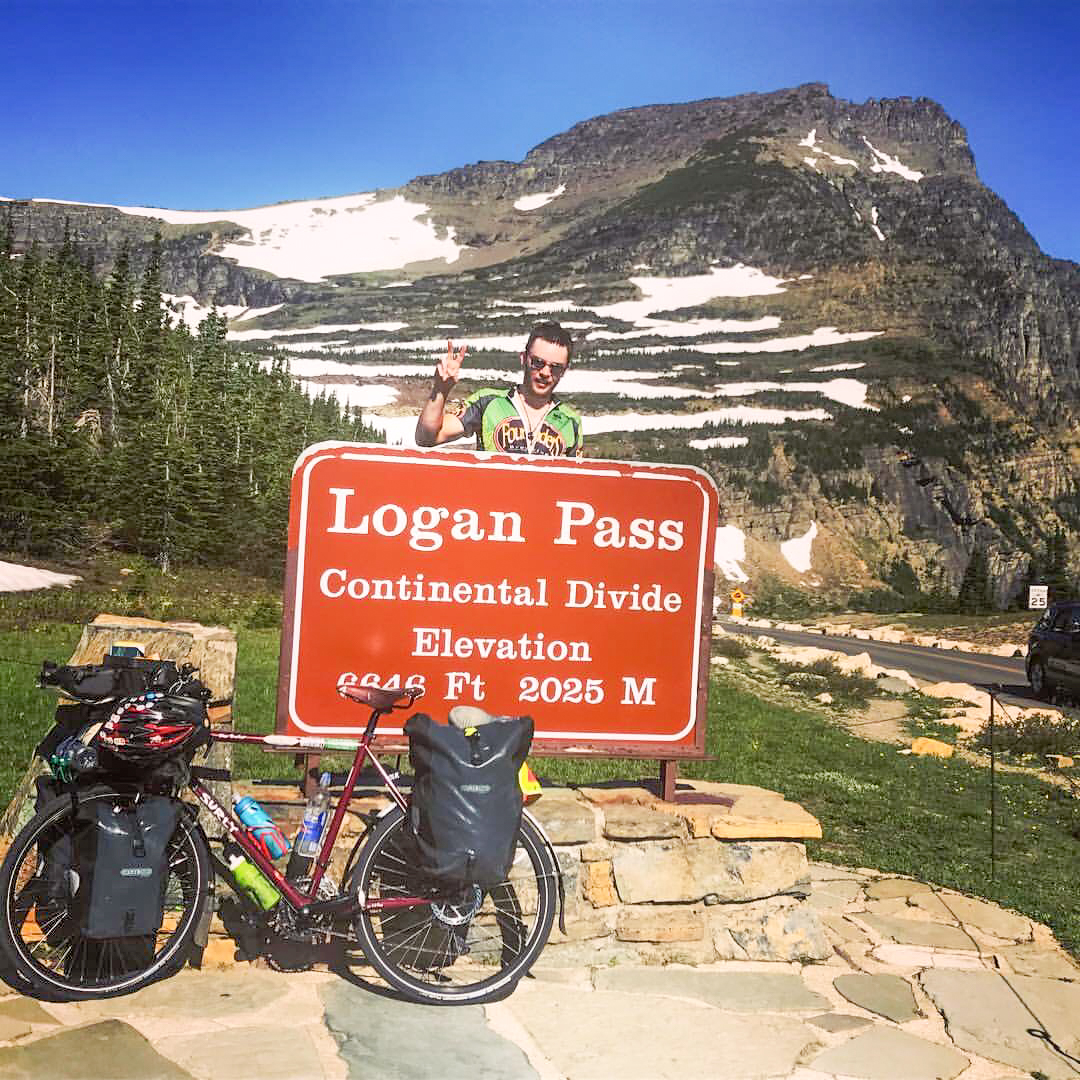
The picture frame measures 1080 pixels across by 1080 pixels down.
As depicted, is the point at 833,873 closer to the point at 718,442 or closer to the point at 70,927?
the point at 70,927

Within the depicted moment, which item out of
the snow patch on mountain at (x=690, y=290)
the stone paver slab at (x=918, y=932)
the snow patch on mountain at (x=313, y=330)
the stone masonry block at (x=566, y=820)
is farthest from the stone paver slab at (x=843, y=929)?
the snow patch on mountain at (x=690, y=290)

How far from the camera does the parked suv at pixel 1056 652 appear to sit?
18109 mm

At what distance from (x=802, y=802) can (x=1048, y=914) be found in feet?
10.8

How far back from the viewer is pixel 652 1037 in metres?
3.94

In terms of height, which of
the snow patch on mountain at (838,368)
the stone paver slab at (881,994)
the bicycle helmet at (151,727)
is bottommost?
the stone paver slab at (881,994)

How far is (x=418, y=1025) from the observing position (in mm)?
3881

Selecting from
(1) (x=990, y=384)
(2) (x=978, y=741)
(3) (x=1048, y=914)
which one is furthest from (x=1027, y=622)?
(1) (x=990, y=384)

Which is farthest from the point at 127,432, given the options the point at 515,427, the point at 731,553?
the point at 515,427

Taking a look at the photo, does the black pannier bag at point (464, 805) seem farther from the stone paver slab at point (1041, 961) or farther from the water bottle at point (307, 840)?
the stone paver slab at point (1041, 961)

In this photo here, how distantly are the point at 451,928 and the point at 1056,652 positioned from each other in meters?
17.3

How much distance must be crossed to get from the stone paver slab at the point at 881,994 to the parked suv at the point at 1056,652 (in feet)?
49.4

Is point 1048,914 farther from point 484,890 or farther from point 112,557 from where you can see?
point 112,557

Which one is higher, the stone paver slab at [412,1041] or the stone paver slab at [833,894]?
the stone paver slab at [412,1041]

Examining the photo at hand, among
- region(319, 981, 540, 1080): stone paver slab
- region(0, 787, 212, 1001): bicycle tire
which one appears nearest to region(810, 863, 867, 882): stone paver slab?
region(319, 981, 540, 1080): stone paver slab
